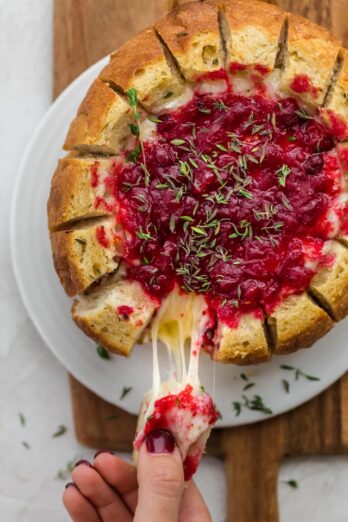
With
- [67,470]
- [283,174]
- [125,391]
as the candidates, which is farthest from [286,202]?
[67,470]

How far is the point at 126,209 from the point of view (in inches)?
102

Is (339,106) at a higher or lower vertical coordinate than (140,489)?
higher

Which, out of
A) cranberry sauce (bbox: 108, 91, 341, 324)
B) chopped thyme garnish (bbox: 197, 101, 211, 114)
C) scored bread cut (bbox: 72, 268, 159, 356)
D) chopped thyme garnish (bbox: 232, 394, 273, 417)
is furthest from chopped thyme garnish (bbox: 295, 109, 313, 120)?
chopped thyme garnish (bbox: 232, 394, 273, 417)

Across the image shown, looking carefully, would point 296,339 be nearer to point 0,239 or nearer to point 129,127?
point 129,127

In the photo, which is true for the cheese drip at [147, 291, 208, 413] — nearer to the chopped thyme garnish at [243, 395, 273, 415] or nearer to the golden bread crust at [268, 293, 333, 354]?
the golden bread crust at [268, 293, 333, 354]

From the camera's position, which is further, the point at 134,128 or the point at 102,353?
the point at 102,353

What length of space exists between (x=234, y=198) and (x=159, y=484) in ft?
3.15

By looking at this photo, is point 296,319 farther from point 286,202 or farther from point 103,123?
point 103,123

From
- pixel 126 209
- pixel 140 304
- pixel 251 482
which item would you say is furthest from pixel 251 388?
pixel 126 209

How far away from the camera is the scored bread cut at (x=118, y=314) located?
2607 mm

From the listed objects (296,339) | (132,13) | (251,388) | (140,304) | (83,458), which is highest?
(132,13)

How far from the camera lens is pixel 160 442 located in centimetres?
242

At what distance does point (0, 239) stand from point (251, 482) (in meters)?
1.44

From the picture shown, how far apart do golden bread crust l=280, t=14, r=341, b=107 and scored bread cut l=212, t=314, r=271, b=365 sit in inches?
30.6
